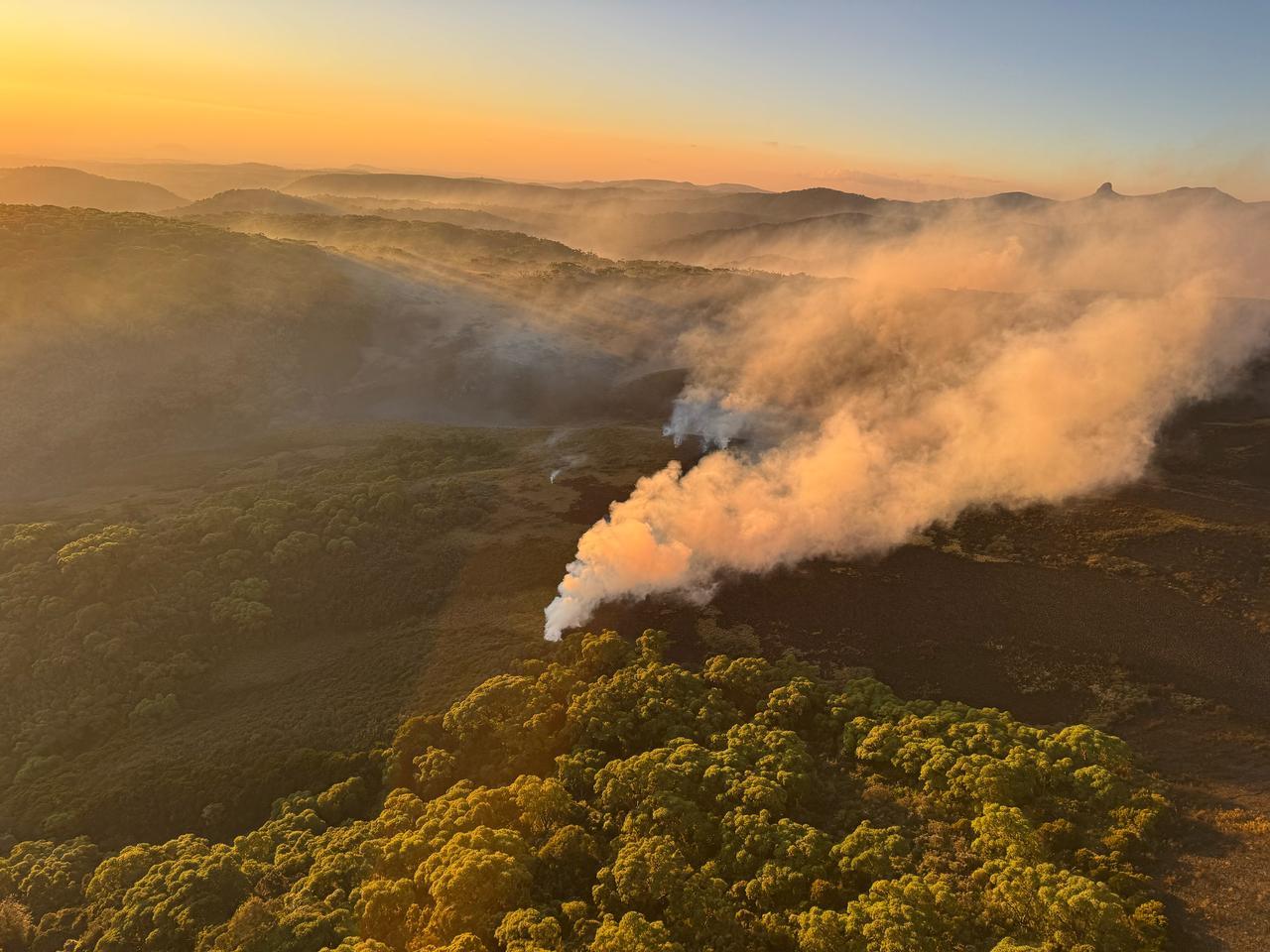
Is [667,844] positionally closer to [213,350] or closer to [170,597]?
[170,597]

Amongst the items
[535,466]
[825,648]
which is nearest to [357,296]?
[535,466]

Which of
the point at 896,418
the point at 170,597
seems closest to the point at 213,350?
the point at 170,597

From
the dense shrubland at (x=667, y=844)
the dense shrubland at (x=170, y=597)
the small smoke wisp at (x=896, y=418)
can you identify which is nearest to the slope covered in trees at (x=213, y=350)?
the small smoke wisp at (x=896, y=418)

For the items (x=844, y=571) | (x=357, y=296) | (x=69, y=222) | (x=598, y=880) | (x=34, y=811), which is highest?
(x=69, y=222)

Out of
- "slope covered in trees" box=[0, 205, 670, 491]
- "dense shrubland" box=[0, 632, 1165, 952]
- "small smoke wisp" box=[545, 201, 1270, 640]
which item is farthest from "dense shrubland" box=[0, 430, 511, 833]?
"slope covered in trees" box=[0, 205, 670, 491]

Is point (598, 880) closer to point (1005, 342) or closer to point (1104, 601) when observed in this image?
point (1104, 601)

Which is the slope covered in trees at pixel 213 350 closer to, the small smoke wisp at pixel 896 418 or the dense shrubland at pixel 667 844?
the small smoke wisp at pixel 896 418
